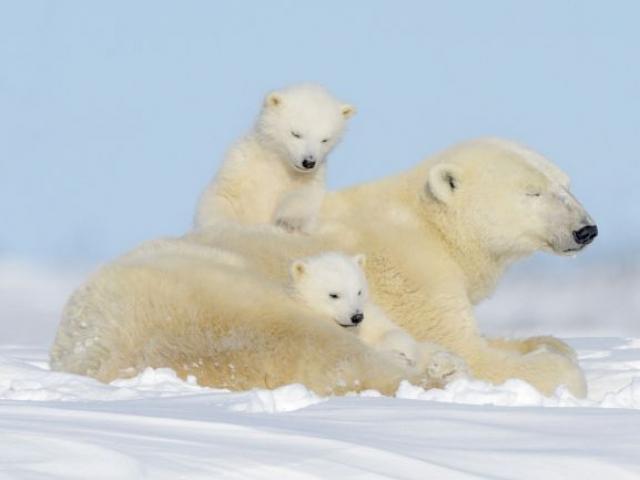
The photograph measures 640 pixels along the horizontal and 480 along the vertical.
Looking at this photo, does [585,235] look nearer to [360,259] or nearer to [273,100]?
[360,259]

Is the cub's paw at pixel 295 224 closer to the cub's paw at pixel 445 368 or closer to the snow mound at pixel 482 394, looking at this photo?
the cub's paw at pixel 445 368

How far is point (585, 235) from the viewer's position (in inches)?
278

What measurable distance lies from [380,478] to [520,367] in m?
3.43

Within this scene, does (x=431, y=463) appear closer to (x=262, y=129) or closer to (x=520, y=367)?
(x=520, y=367)

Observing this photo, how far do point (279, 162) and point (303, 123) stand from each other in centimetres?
33

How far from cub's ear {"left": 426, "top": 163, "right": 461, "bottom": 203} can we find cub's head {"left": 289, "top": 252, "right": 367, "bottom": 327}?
2.47 feet

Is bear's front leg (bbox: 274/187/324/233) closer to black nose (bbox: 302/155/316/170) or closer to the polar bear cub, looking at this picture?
black nose (bbox: 302/155/316/170)

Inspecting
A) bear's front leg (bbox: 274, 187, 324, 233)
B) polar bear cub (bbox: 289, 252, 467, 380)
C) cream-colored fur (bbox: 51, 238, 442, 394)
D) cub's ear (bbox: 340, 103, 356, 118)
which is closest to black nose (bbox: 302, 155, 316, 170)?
bear's front leg (bbox: 274, 187, 324, 233)

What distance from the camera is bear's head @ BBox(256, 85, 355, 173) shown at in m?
8.29

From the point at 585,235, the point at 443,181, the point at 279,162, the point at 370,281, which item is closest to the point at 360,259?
the point at 370,281

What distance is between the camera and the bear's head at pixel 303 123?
829 cm

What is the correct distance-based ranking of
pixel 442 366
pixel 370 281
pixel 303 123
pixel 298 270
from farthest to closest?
pixel 303 123 < pixel 370 281 < pixel 298 270 < pixel 442 366

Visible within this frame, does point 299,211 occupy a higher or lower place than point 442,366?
higher

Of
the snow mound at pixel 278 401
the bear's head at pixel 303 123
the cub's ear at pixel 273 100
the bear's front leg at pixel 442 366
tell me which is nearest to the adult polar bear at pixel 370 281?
the bear's front leg at pixel 442 366
